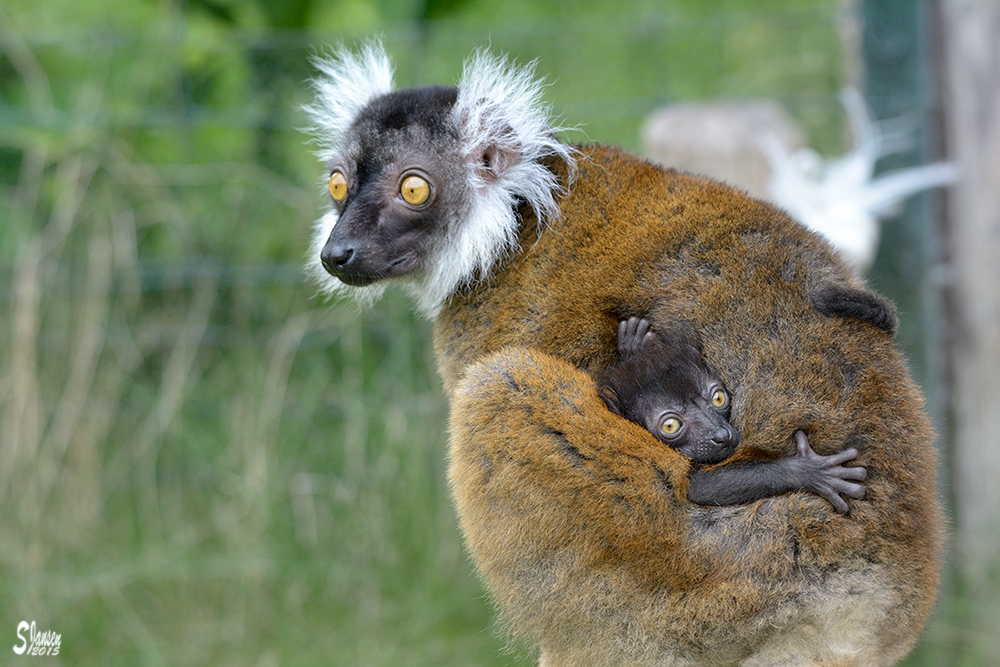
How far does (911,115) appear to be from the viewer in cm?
580

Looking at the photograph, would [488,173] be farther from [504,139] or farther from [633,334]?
[633,334]

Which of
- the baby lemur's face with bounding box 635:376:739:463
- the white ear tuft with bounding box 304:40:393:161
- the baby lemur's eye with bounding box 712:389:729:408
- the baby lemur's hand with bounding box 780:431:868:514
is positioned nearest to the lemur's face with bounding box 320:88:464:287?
the white ear tuft with bounding box 304:40:393:161

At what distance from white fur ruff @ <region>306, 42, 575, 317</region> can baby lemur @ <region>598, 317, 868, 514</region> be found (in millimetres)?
708

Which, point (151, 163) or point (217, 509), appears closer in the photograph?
point (217, 509)

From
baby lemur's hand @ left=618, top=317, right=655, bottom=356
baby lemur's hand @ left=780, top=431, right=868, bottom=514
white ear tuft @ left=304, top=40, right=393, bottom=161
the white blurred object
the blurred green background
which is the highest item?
the white blurred object

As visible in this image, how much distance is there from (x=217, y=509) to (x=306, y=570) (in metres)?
0.80

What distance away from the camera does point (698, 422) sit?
112 inches

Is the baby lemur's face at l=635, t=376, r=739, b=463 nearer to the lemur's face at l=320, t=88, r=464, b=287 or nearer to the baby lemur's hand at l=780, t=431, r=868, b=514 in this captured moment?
the baby lemur's hand at l=780, t=431, r=868, b=514

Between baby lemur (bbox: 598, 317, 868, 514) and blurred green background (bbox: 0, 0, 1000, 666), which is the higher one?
baby lemur (bbox: 598, 317, 868, 514)

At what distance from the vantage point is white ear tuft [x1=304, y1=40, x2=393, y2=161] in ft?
13.4

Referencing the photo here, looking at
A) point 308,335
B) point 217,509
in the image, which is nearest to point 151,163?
point 308,335

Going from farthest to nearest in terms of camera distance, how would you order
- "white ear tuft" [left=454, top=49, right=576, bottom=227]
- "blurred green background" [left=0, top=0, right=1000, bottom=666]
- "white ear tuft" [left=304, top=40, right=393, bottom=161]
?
"blurred green background" [left=0, top=0, right=1000, bottom=666] → "white ear tuft" [left=304, top=40, right=393, bottom=161] → "white ear tuft" [left=454, top=49, right=576, bottom=227]

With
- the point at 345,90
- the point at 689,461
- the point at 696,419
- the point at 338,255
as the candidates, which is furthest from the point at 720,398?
the point at 345,90

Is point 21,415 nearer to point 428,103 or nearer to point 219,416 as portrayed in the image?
point 219,416
